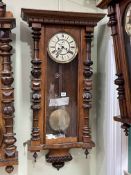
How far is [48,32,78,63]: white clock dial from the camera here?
5.02ft

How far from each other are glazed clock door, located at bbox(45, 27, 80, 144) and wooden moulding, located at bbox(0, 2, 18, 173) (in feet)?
0.71

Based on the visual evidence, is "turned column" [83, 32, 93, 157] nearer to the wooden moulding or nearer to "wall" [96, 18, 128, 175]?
"wall" [96, 18, 128, 175]

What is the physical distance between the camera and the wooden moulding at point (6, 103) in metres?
1.46

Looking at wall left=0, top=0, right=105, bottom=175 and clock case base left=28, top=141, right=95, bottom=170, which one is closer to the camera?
clock case base left=28, top=141, right=95, bottom=170

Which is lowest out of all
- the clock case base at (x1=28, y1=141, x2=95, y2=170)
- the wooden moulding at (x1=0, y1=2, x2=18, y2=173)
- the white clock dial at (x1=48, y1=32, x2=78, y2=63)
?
the clock case base at (x1=28, y1=141, x2=95, y2=170)

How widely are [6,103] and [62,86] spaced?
360mm

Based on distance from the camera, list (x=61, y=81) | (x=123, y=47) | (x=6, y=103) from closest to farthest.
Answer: (x=123, y=47)
(x=6, y=103)
(x=61, y=81)

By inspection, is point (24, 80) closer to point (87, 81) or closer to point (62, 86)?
point (62, 86)

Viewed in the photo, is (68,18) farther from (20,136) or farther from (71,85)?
(20,136)

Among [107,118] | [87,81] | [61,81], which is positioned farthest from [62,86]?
[107,118]

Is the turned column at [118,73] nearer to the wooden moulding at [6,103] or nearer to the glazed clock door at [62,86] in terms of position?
the glazed clock door at [62,86]

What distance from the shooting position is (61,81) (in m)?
1.60

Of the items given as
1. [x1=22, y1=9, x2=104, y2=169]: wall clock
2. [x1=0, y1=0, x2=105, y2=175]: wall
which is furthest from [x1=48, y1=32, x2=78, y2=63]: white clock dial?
[x1=0, y1=0, x2=105, y2=175]: wall

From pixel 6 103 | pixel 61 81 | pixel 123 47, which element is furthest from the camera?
pixel 61 81
